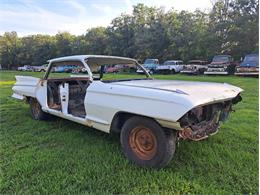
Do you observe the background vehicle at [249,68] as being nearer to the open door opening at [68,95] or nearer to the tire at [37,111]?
the open door opening at [68,95]

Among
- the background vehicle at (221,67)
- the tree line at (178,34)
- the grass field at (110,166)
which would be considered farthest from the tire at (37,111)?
the tree line at (178,34)

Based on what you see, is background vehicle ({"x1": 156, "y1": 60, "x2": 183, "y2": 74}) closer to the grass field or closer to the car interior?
the car interior

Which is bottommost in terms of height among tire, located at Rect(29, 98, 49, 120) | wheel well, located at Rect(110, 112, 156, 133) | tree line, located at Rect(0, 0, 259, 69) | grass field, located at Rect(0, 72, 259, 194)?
grass field, located at Rect(0, 72, 259, 194)

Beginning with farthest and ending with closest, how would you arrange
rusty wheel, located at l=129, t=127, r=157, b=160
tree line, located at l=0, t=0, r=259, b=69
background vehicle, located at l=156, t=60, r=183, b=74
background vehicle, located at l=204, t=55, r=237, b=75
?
1. tree line, located at l=0, t=0, r=259, b=69
2. background vehicle, located at l=156, t=60, r=183, b=74
3. background vehicle, located at l=204, t=55, r=237, b=75
4. rusty wheel, located at l=129, t=127, r=157, b=160

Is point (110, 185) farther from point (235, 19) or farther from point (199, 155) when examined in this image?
point (235, 19)

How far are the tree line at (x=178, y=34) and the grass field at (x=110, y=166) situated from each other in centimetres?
2345

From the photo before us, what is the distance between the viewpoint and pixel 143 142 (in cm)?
319

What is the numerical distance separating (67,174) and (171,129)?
138cm

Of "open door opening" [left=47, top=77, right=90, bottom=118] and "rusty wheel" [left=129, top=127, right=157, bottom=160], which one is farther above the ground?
"open door opening" [left=47, top=77, right=90, bottom=118]

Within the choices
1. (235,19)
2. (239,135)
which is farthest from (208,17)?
(239,135)

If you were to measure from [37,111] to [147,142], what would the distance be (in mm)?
3346

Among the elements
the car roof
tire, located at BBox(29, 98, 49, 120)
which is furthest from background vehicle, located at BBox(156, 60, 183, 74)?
tire, located at BBox(29, 98, 49, 120)

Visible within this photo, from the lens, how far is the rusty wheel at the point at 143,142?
3.08 metres

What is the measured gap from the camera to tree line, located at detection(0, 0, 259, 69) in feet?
83.7
